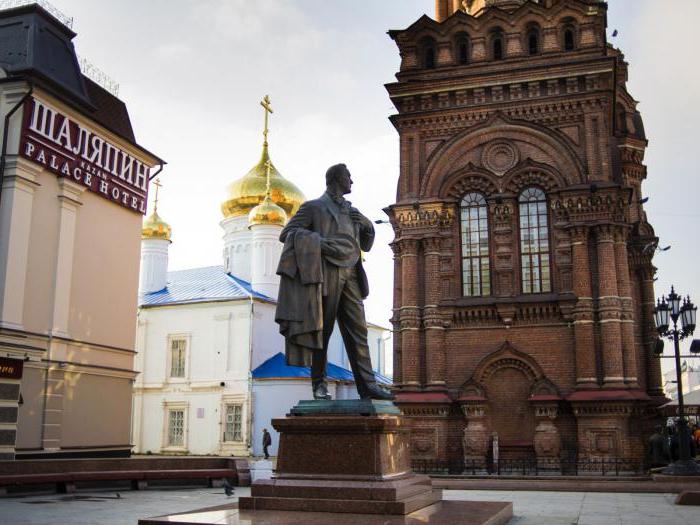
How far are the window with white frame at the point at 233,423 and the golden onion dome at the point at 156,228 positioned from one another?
14.7 metres

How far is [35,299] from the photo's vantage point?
18.3 metres

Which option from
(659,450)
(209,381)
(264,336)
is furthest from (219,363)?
(659,450)

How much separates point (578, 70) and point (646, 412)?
409 inches

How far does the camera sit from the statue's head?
367 inches

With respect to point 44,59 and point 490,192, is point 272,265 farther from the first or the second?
point 44,59

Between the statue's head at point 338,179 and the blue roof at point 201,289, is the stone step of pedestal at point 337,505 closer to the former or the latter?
the statue's head at point 338,179

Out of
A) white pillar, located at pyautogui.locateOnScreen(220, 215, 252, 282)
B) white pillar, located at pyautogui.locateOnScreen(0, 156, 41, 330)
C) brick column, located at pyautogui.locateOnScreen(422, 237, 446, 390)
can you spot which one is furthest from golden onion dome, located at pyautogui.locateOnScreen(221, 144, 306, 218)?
white pillar, located at pyautogui.locateOnScreen(0, 156, 41, 330)

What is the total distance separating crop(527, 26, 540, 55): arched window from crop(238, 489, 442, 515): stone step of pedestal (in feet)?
64.8

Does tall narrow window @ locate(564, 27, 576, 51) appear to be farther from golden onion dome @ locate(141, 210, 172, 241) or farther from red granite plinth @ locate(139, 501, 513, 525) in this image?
golden onion dome @ locate(141, 210, 172, 241)

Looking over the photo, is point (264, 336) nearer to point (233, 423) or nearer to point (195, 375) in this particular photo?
point (195, 375)

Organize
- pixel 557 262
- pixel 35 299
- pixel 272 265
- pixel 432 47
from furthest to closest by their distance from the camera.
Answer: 1. pixel 272 265
2. pixel 432 47
3. pixel 557 262
4. pixel 35 299

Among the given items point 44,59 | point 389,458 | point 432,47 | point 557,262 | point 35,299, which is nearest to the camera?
point 389,458

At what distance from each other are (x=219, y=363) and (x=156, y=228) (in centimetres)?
1334

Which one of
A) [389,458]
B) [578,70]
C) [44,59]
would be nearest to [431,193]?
[578,70]
